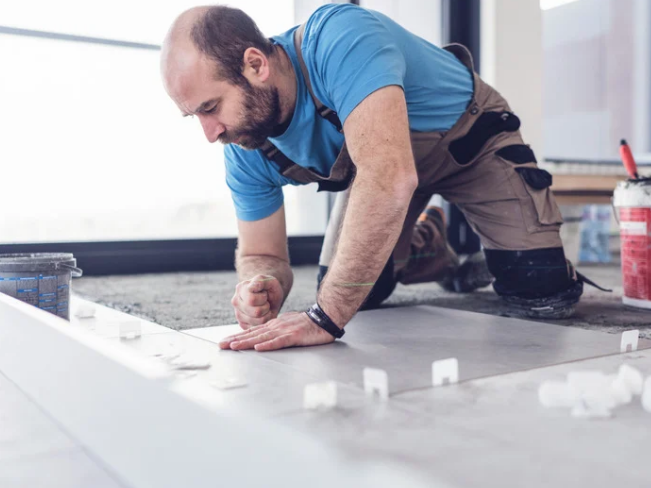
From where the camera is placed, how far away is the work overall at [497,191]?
1.65m

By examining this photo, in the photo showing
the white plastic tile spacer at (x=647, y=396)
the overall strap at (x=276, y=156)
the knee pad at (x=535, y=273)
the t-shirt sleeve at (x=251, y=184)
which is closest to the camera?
the white plastic tile spacer at (x=647, y=396)

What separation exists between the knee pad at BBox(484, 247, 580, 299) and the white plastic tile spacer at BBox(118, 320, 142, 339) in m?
1.00

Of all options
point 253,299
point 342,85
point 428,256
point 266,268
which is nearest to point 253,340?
point 253,299

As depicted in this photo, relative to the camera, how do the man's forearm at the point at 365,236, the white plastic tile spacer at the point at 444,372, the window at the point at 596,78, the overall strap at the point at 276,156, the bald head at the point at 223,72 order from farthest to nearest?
the window at the point at 596,78
the overall strap at the point at 276,156
the bald head at the point at 223,72
the man's forearm at the point at 365,236
the white plastic tile spacer at the point at 444,372

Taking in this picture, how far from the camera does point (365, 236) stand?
3.58 ft

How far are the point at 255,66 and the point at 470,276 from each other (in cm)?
122

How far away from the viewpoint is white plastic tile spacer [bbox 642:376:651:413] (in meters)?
0.78

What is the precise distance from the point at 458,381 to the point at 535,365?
6.9 inches

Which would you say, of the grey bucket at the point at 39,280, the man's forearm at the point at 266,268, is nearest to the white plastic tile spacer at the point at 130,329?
the grey bucket at the point at 39,280

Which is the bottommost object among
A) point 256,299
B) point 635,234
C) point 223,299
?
point 223,299

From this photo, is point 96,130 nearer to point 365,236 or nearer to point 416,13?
point 416,13

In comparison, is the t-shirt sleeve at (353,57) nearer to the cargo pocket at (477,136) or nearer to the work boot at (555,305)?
the cargo pocket at (477,136)

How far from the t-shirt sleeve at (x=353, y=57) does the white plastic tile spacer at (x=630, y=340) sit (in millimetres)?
606

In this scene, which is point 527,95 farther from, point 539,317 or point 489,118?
point 539,317
